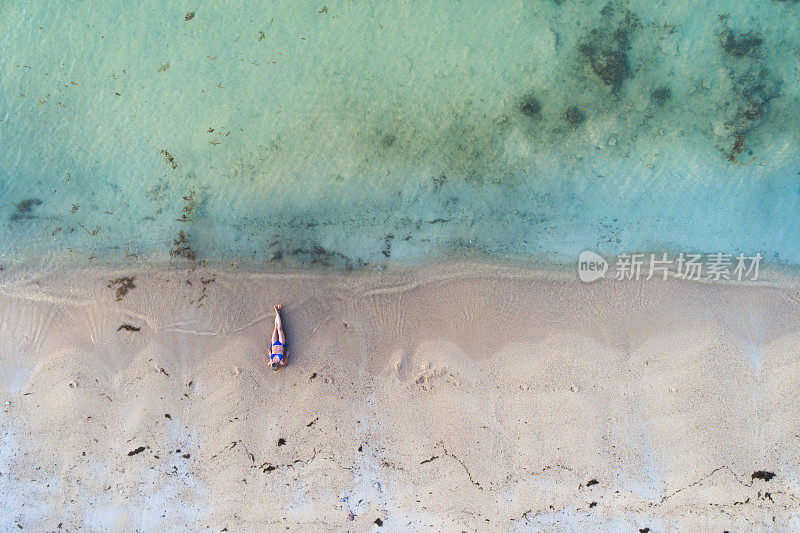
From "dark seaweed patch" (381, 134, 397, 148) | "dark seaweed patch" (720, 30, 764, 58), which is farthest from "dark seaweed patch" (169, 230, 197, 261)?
"dark seaweed patch" (720, 30, 764, 58)

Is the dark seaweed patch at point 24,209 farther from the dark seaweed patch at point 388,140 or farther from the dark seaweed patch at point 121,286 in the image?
the dark seaweed patch at point 388,140

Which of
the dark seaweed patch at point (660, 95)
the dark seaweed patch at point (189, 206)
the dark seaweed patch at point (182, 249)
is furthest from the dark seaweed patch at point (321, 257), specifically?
the dark seaweed patch at point (660, 95)

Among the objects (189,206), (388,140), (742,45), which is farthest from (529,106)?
(189,206)

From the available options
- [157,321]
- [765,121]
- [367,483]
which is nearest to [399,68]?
[157,321]

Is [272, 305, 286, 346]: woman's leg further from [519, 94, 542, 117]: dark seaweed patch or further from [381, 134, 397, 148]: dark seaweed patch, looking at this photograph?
[519, 94, 542, 117]: dark seaweed patch

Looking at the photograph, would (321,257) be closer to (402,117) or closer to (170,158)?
(402,117)

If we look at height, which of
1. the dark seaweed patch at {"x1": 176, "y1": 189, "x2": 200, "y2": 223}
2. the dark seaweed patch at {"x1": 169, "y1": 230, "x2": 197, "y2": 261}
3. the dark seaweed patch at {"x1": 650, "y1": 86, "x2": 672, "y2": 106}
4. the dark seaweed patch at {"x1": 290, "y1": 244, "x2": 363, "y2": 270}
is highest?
the dark seaweed patch at {"x1": 650, "y1": 86, "x2": 672, "y2": 106}

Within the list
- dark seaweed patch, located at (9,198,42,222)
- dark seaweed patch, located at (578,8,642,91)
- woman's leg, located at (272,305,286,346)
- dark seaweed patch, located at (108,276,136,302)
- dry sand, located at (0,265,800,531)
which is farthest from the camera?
dark seaweed patch, located at (578,8,642,91)

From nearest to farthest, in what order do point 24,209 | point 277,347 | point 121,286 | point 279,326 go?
point 277,347 < point 279,326 < point 121,286 < point 24,209
